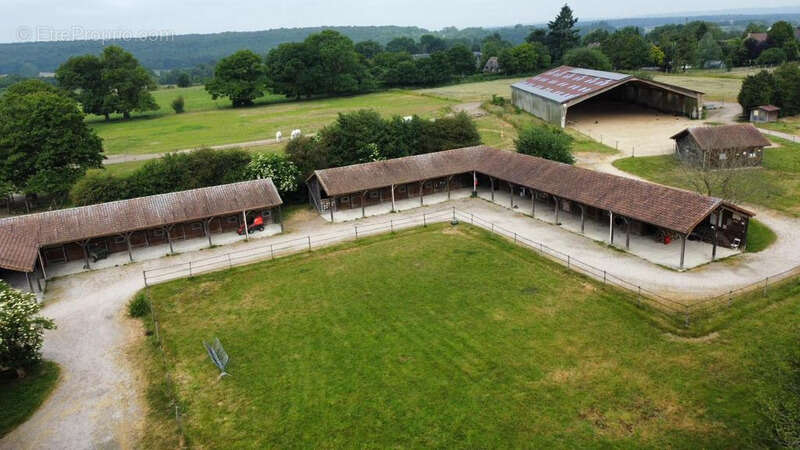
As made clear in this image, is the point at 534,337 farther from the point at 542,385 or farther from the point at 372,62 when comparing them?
the point at 372,62

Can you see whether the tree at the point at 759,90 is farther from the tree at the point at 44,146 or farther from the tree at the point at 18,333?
the tree at the point at 18,333

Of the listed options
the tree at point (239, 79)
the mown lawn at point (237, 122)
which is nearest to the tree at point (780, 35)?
the mown lawn at point (237, 122)

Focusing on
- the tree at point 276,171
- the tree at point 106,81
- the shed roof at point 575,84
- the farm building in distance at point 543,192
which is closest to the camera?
the farm building in distance at point 543,192

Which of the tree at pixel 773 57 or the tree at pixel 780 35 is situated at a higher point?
the tree at pixel 780 35

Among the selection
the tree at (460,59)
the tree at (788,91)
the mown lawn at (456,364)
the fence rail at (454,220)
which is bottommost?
the mown lawn at (456,364)

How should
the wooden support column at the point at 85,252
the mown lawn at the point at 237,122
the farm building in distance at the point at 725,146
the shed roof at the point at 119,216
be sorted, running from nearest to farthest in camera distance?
the shed roof at the point at 119,216 < the wooden support column at the point at 85,252 < the farm building in distance at the point at 725,146 < the mown lawn at the point at 237,122

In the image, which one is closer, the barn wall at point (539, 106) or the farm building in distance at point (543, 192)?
the farm building in distance at point (543, 192)

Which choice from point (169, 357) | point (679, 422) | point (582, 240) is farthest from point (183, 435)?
point (582, 240)

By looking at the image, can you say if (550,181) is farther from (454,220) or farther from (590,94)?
(590,94)
